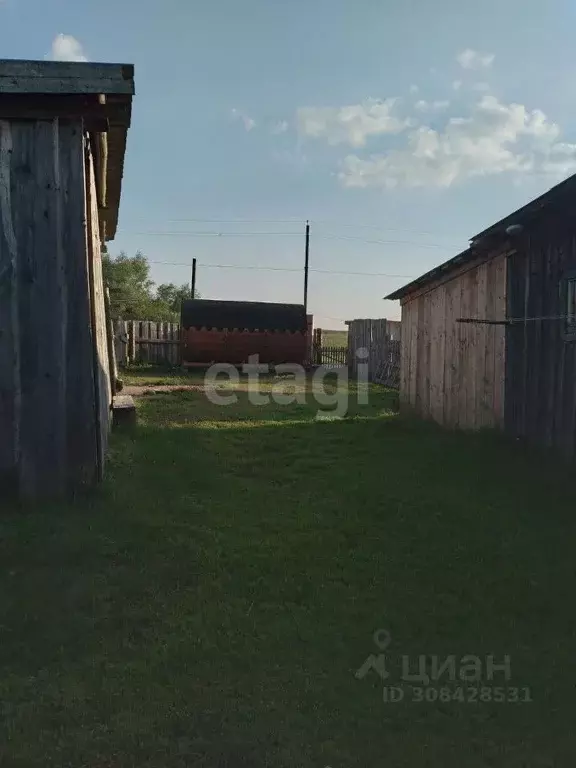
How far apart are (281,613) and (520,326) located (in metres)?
4.82

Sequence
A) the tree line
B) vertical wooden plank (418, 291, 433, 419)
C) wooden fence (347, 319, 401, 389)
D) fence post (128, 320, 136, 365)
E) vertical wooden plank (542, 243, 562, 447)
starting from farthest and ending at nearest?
1. the tree line
2. fence post (128, 320, 136, 365)
3. wooden fence (347, 319, 401, 389)
4. vertical wooden plank (418, 291, 433, 419)
5. vertical wooden plank (542, 243, 562, 447)

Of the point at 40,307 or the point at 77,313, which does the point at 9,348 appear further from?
the point at 77,313

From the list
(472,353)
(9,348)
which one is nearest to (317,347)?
(472,353)

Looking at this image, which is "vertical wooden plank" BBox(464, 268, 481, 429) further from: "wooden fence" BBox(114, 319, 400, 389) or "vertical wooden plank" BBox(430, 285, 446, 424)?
"wooden fence" BBox(114, 319, 400, 389)

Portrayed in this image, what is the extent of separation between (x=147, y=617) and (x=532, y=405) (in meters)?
4.97

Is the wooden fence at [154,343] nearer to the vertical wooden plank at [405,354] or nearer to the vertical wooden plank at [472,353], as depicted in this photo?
the vertical wooden plank at [405,354]

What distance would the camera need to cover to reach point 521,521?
5.07m

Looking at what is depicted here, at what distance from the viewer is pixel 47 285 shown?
495 centimetres

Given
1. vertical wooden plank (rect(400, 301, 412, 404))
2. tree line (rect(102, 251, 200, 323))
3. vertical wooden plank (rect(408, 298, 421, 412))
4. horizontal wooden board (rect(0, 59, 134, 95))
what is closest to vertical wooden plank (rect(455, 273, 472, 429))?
vertical wooden plank (rect(408, 298, 421, 412))

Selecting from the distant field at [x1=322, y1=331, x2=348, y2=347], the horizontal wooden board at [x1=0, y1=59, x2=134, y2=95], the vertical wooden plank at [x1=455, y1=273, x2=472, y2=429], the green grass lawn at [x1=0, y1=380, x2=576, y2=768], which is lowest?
the green grass lawn at [x1=0, y1=380, x2=576, y2=768]

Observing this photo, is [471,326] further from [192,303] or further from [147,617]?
[192,303]

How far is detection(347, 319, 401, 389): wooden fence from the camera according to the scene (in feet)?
67.0

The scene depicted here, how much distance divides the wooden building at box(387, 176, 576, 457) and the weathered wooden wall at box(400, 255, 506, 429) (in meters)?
0.02

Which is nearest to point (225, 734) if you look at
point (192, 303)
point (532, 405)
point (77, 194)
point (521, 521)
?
point (521, 521)
